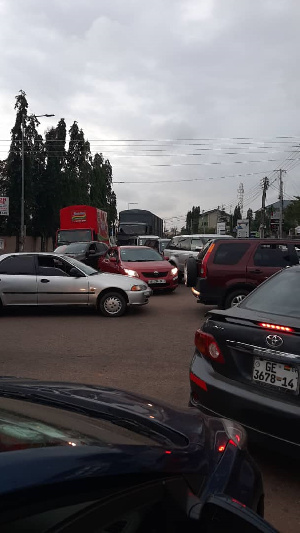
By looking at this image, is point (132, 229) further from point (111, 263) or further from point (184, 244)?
point (111, 263)

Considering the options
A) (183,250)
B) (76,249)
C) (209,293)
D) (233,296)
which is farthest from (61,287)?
(76,249)

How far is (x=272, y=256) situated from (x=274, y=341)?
691 centimetres

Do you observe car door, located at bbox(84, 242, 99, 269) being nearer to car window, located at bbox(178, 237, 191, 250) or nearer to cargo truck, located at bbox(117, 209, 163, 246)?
car window, located at bbox(178, 237, 191, 250)

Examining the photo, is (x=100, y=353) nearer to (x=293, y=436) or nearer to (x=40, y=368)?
(x=40, y=368)

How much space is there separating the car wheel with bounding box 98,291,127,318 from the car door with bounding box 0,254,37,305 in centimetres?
146

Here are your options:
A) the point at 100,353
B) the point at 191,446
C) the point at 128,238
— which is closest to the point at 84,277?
the point at 100,353

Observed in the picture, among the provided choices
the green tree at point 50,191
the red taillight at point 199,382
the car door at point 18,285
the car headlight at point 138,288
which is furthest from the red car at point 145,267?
the green tree at point 50,191

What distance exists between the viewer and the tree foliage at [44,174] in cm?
3838

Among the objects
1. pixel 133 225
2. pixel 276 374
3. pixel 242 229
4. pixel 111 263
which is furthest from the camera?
pixel 242 229

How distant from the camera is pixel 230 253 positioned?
9.73m

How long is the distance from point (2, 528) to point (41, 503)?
133 millimetres

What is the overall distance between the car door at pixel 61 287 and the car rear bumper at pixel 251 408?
6.49 metres

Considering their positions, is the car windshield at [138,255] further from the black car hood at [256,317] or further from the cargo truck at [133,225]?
the cargo truck at [133,225]

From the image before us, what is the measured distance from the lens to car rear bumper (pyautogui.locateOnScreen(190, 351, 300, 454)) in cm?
300
